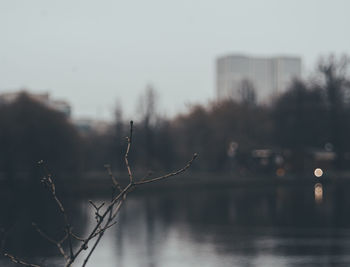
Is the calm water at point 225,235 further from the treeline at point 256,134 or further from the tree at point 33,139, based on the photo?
the treeline at point 256,134

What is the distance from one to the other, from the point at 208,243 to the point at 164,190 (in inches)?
1279

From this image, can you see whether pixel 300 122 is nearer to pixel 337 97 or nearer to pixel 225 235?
pixel 337 97

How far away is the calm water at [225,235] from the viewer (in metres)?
17.3

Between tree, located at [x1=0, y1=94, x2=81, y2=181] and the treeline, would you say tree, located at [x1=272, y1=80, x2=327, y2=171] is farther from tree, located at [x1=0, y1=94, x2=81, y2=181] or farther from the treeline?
tree, located at [x1=0, y1=94, x2=81, y2=181]

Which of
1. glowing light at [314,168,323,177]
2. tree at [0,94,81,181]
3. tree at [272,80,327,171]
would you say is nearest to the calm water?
tree at [0,94,81,181]

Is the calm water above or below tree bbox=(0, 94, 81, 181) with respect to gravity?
below

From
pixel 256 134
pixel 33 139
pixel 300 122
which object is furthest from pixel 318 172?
pixel 33 139

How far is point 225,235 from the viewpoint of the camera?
22531mm

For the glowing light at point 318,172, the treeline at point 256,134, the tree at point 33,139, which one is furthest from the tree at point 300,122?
the tree at point 33,139

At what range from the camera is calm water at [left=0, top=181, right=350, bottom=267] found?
17266 millimetres

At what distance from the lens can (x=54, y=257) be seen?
18.2 meters

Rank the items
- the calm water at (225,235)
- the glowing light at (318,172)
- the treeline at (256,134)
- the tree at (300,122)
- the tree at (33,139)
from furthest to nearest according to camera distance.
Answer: the tree at (300,122) → the treeline at (256,134) → the glowing light at (318,172) → the tree at (33,139) → the calm water at (225,235)

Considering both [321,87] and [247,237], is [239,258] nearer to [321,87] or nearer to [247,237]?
[247,237]

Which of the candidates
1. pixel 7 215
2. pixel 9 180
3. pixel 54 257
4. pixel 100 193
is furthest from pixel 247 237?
pixel 9 180
